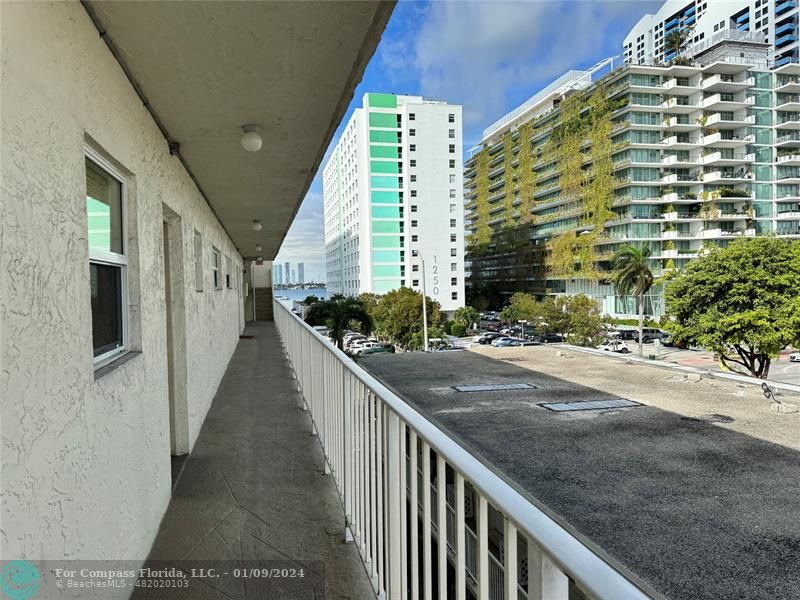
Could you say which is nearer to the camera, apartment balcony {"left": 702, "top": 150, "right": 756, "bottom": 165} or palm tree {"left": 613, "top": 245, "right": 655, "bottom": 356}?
palm tree {"left": 613, "top": 245, "right": 655, "bottom": 356}

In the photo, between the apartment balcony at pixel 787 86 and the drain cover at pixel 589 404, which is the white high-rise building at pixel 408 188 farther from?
the drain cover at pixel 589 404

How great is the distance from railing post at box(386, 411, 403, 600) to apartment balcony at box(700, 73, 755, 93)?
58.3 m

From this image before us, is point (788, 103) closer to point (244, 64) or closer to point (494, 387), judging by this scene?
point (494, 387)

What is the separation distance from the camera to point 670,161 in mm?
47969

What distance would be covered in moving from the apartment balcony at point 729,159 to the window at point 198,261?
54.7 metres

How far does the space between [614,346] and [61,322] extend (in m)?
42.4

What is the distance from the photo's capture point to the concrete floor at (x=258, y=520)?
2.24 meters

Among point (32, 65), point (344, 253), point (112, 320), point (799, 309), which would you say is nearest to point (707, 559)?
point (112, 320)

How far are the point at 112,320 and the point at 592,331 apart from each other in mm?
41672

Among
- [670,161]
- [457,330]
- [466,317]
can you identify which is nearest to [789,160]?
[670,161]

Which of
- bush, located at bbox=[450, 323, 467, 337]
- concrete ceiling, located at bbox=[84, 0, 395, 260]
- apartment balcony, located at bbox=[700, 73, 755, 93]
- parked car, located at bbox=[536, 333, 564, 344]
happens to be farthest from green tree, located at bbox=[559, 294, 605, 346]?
concrete ceiling, located at bbox=[84, 0, 395, 260]

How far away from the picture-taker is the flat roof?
7082 millimetres

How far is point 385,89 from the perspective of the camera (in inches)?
2276

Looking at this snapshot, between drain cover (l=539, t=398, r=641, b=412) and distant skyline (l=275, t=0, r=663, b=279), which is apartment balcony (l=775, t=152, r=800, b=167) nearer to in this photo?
distant skyline (l=275, t=0, r=663, b=279)
